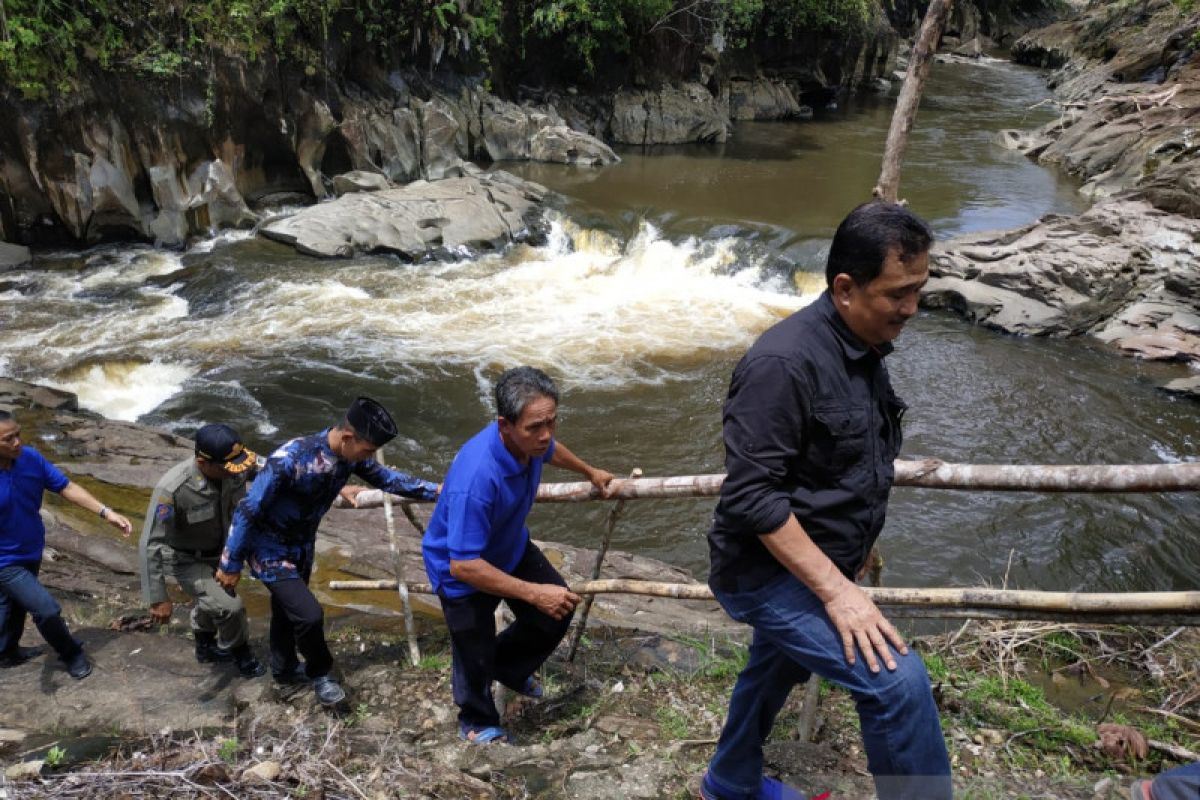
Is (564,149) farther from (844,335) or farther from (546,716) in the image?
(844,335)

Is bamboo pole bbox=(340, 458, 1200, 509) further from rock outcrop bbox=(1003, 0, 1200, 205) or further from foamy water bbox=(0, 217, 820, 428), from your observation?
rock outcrop bbox=(1003, 0, 1200, 205)

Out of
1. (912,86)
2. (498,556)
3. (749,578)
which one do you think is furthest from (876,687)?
(912,86)

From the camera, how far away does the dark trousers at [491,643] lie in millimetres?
3451

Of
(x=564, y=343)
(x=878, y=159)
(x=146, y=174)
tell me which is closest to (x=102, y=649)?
(x=564, y=343)

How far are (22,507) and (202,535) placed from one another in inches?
39.5

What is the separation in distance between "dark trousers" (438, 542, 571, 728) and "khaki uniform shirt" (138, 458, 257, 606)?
152 centimetres

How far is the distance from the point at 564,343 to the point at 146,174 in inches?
329

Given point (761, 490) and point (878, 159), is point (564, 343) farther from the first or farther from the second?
point (878, 159)

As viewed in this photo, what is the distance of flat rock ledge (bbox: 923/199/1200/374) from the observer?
1224 cm

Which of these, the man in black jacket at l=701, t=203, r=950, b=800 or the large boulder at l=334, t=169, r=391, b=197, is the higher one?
the man in black jacket at l=701, t=203, r=950, b=800

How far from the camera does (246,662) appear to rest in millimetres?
4312

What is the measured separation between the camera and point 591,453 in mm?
9594

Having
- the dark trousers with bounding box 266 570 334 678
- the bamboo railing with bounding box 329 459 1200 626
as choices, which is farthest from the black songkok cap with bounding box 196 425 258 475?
the bamboo railing with bounding box 329 459 1200 626

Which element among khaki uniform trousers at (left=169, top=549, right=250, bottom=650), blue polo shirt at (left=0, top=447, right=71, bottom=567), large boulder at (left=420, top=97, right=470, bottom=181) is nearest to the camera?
khaki uniform trousers at (left=169, top=549, right=250, bottom=650)
